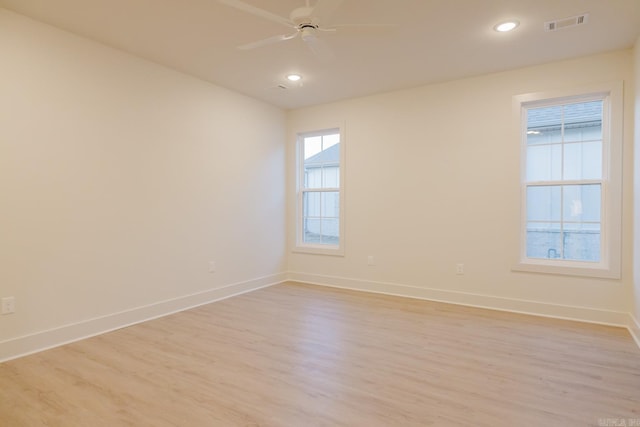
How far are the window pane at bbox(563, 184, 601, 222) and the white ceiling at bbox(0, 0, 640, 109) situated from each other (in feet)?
4.40

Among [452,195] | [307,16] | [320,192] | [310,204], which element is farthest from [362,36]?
[310,204]

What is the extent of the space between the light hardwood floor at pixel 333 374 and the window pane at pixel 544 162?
152cm

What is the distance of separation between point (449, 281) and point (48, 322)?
4.01 m

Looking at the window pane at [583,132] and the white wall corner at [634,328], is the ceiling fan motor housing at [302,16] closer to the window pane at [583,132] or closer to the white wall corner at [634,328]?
the window pane at [583,132]

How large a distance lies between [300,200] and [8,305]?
3625 millimetres

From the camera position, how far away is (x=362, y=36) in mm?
3051

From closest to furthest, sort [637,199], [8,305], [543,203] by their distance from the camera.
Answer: [8,305] < [637,199] < [543,203]

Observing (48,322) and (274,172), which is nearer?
(48,322)

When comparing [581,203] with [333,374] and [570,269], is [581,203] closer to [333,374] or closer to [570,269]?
[570,269]

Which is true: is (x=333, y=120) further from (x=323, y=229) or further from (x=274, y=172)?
(x=323, y=229)

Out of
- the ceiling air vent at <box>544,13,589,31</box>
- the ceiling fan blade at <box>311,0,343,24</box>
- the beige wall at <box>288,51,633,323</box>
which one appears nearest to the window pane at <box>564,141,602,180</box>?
the beige wall at <box>288,51,633,323</box>

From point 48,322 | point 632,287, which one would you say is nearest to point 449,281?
point 632,287

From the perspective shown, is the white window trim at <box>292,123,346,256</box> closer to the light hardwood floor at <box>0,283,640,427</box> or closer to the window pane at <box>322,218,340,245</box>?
the window pane at <box>322,218,340,245</box>

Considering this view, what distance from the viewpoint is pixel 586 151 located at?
11.8 feet
